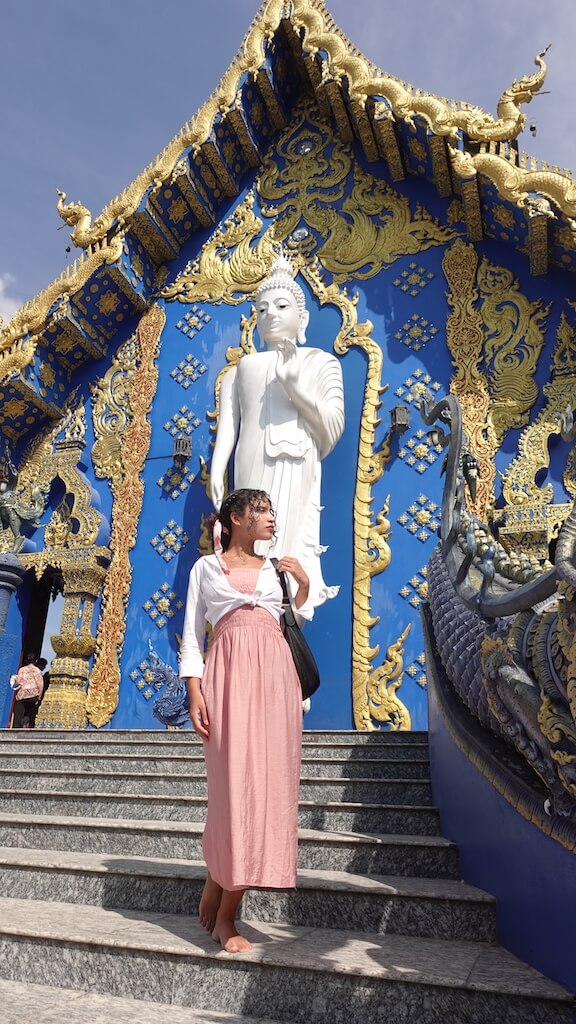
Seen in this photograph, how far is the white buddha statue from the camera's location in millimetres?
5504

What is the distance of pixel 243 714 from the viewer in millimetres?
2035

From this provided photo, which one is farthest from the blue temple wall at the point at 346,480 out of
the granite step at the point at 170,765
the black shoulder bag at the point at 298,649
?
the black shoulder bag at the point at 298,649

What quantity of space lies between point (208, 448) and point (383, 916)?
4.93 meters

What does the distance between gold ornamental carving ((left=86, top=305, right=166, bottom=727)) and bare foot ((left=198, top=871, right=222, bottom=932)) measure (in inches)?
161

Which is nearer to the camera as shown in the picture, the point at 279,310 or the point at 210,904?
the point at 210,904

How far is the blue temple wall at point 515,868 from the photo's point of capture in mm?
1626

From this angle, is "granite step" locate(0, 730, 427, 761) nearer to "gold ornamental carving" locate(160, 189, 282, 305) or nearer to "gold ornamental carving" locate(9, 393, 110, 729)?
"gold ornamental carving" locate(9, 393, 110, 729)

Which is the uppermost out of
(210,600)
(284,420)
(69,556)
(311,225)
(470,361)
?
(311,225)

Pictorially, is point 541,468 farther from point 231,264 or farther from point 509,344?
point 231,264

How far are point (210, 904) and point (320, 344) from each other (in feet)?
17.2

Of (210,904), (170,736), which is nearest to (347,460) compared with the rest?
(170,736)

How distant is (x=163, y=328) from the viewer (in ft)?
23.7

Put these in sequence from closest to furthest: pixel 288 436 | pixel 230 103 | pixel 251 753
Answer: pixel 251 753, pixel 288 436, pixel 230 103

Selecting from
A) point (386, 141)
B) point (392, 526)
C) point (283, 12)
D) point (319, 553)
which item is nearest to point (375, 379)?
point (392, 526)
